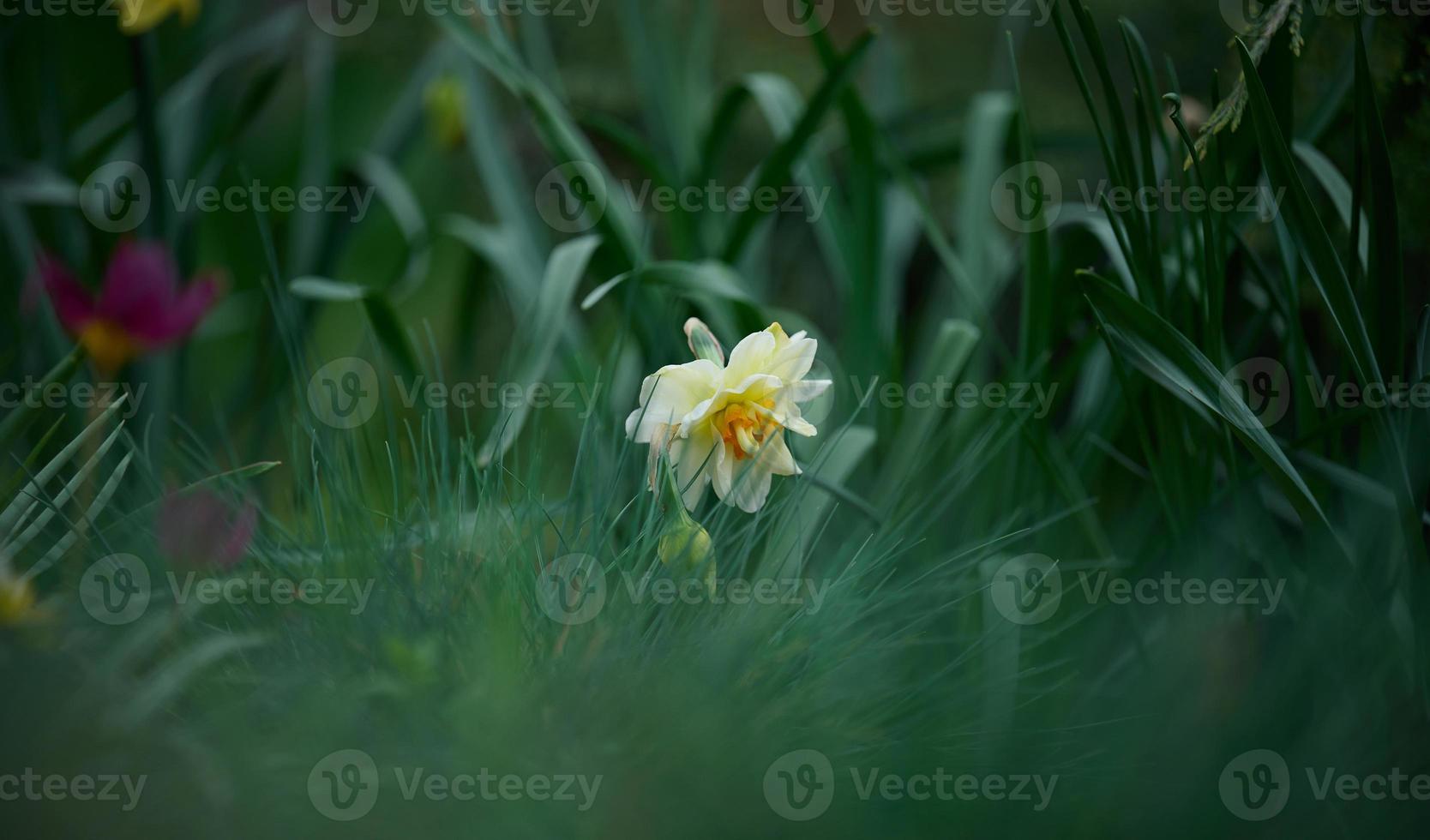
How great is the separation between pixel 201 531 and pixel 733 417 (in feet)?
1.35

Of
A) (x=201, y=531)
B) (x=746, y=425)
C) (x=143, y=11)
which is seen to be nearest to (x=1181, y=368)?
(x=746, y=425)

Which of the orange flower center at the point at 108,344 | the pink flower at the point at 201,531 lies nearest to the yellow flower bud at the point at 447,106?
the orange flower center at the point at 108,344

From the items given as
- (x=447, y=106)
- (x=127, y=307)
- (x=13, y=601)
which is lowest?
(x=13, y=601)

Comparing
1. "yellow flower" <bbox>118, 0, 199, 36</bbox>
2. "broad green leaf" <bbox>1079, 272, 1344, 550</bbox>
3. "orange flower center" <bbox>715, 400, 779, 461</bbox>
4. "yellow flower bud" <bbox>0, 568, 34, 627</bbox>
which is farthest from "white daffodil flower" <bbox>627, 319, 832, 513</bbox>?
"yellow flower" <bbox>118, 0, 199, 36</bbox>

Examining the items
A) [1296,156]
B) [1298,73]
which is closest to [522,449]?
[1296,156]

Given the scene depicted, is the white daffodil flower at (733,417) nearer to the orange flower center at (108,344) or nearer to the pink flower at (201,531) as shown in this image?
the pink flower at (201,531)

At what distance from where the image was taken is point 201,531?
726mm

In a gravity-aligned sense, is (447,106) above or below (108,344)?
above

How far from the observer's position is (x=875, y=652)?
2.54 feet

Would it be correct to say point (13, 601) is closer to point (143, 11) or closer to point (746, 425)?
point (746, 425)

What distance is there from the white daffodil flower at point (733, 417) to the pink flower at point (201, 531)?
12.0 inches

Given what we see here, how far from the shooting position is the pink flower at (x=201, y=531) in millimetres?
721

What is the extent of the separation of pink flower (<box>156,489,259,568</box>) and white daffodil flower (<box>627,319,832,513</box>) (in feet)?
1.00

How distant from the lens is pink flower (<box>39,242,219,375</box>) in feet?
3.71
